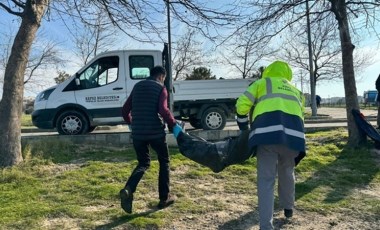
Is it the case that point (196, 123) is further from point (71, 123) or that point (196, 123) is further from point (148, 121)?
point (148, 121)

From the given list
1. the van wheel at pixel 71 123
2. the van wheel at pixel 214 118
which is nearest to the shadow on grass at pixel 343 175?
the van wheel at pixel 214 118

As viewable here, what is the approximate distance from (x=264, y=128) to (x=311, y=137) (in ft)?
22.4

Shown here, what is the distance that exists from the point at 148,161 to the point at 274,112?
1825 millimetres

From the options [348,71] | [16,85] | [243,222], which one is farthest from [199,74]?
[243,222]

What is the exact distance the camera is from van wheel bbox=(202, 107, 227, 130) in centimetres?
1207

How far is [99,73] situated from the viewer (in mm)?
10906

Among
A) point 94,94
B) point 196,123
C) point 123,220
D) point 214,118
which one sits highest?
point 94,94

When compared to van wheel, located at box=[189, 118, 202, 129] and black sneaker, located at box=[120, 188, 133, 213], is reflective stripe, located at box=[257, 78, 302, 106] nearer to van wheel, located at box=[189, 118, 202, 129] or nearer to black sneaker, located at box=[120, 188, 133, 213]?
black sneaker, located at box=[120, 188, 133, 213]

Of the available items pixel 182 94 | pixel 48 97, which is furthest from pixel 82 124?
pixel 182 94

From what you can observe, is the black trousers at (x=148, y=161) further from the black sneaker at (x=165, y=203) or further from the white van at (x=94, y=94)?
the white van at (x=94, y=94)

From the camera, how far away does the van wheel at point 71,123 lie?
34.8 feet

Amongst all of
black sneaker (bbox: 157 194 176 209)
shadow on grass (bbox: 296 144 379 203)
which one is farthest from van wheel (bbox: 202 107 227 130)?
black sneaker (bbox: 157 194 176 209)

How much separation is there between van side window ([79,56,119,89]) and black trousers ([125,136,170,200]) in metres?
5.80

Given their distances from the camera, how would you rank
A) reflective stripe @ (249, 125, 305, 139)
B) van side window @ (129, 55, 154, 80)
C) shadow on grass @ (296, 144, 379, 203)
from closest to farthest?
reflective stripe @ (249, 125, 305, 139)
shadow on grass @ (296, 144, 379, 203)
van side window @ (129, 55, 154, 80)
